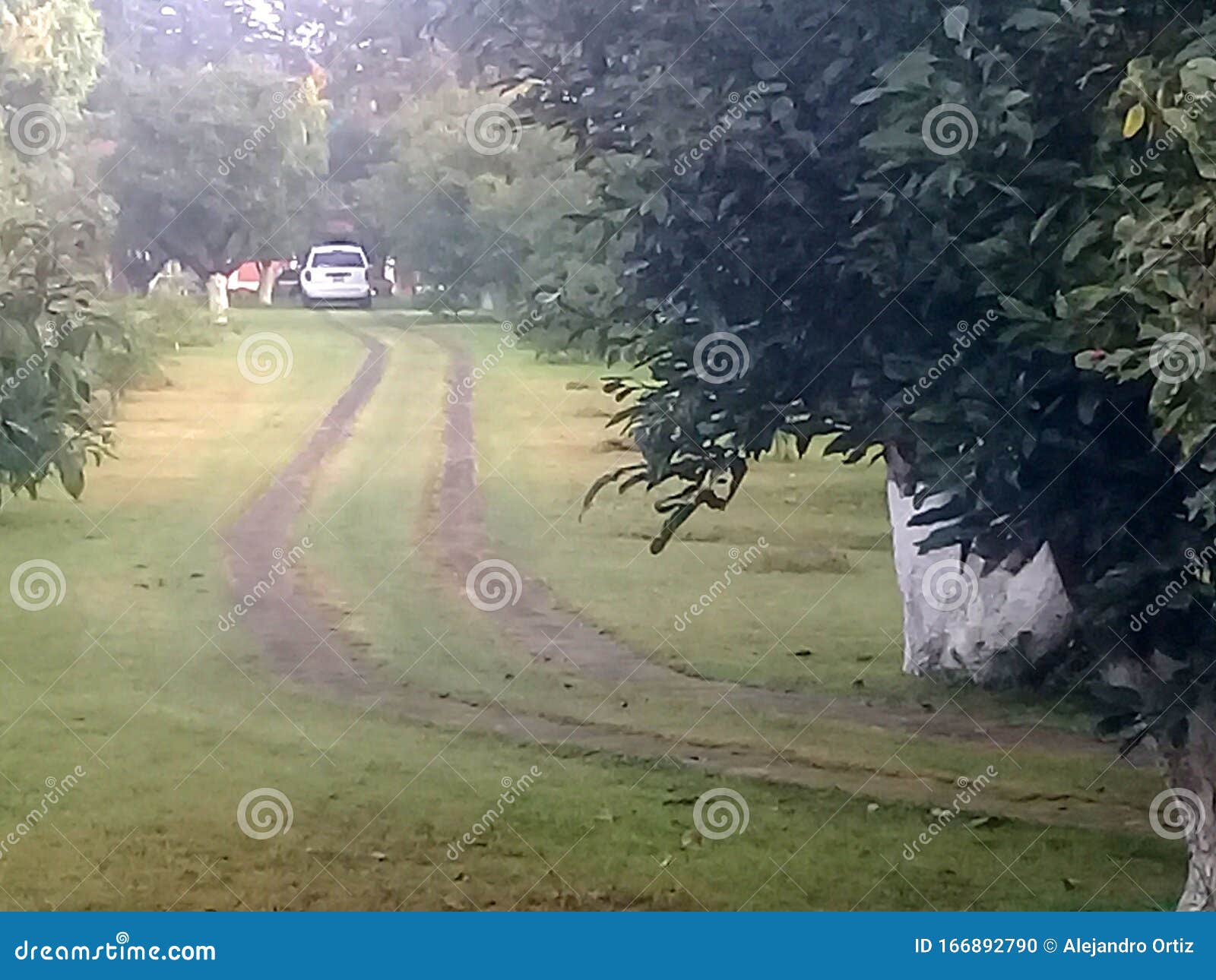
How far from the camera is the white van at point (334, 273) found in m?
3.03

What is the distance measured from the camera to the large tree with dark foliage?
2354mm

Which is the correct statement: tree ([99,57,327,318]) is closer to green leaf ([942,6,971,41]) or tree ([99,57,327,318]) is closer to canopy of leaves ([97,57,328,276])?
canopy of leaves ([97,57,328,276])

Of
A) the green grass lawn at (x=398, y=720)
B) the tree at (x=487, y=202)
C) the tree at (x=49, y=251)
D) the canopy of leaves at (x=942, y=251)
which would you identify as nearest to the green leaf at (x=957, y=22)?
the canopy of leaves at (x=942, y=251)

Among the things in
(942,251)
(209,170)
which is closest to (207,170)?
(209,170)

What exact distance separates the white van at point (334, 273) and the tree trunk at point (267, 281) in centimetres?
6

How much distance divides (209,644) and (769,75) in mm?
1529

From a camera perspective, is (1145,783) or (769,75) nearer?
(769,75)

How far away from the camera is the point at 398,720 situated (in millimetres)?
2982

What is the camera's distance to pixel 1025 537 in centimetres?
270

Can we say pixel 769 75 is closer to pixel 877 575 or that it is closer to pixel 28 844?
pixel 877 575

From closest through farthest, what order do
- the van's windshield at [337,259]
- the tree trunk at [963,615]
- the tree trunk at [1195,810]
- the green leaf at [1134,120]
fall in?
the green leaf at [1134,120]
the tree trunk at [1195,810]
the tree trunk at [963,615]
the van's windshield at [337,259]

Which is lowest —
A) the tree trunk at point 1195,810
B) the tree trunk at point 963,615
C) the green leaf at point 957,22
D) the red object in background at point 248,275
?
the tree trunk at point 1195,810

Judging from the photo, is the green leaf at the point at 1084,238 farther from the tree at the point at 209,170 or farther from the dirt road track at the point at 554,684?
the tree at the point at 209,170

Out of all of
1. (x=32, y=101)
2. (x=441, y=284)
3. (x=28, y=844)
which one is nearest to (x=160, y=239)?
(x=32, y=101)
